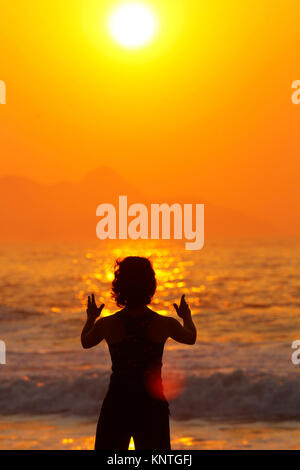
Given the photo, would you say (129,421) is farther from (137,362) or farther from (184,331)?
(184,331)

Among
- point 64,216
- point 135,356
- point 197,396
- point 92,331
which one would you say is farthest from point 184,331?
point 64,216

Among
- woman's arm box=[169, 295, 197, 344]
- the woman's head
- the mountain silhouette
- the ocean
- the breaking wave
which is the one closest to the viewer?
woman's arm box=[169, 295, 197, 344]

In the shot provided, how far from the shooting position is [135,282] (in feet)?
15.0

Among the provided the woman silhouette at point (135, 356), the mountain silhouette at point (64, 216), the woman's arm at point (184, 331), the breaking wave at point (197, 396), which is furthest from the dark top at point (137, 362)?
the mountain silhouette at point (64, 216)

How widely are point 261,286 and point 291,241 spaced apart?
41.2 meters

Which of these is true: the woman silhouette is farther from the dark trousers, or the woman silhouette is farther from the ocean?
the ocean

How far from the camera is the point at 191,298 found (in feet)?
153

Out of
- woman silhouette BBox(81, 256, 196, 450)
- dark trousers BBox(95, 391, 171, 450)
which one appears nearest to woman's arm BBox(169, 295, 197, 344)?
woman silhouette BBox(81, 256, 196, 450)

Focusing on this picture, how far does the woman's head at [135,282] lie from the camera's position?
4.56 m

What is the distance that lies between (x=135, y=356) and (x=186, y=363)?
57.6 ft

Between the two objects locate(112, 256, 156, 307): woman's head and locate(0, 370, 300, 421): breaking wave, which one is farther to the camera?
locate(0, 370, 300, 421): breaking wave

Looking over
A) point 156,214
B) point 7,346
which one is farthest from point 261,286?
point 156,214

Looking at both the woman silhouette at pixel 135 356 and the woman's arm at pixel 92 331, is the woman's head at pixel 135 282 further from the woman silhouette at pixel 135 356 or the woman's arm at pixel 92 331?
the woman's arm at pixel 92 331

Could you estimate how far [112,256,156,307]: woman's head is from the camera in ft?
15.0
